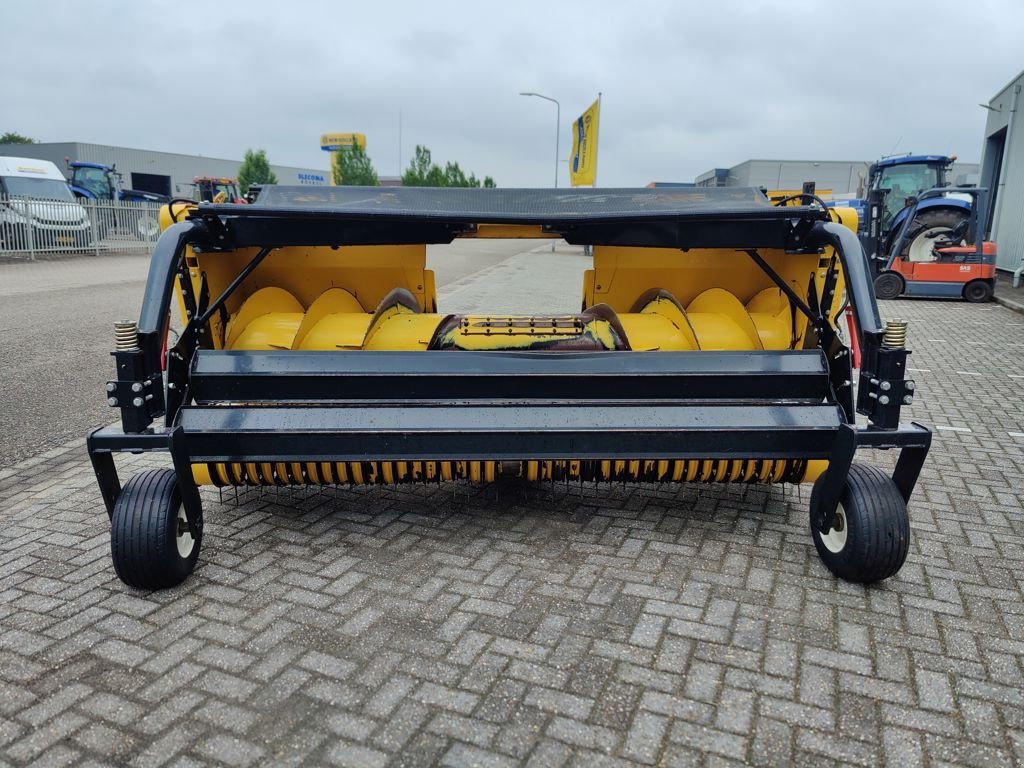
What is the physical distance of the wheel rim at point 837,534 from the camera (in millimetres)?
3172

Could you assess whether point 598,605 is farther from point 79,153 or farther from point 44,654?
point 79,153

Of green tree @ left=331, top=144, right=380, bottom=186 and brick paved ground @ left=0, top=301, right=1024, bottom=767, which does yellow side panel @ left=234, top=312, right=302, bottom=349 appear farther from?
green tree @ left=331, top=144, right=380, bottom=186

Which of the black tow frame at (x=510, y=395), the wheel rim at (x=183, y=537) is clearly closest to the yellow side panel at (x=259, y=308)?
the black tow frame at (x=510, y=395)

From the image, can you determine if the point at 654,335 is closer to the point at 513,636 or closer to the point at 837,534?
the point at 837,534

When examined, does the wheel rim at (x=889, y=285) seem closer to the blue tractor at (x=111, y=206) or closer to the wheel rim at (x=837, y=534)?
the wheel rim at (x=837, y=534)

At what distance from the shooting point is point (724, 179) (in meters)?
62.6

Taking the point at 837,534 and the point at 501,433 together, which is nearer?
the point at 501,433

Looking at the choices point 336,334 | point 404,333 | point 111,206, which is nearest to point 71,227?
point 111,206

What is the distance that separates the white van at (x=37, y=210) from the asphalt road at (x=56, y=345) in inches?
40.4

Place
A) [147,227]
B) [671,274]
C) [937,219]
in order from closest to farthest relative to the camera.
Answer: [671,274]
[937,219]
[147,227]

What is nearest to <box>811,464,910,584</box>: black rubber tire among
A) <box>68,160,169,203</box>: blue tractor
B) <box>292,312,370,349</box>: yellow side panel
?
<box>292,312,370,349</box>: yellow side panel

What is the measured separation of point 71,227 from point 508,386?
21.0 m

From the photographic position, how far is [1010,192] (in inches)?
700

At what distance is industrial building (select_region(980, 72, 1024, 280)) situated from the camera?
673 inches
